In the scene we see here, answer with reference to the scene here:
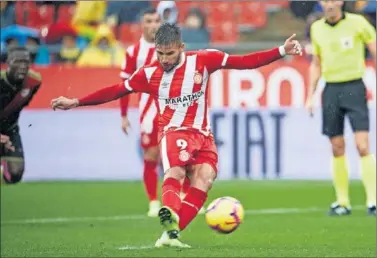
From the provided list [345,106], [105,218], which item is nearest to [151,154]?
[105,218]

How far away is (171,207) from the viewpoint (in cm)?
864

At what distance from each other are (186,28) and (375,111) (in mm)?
3394

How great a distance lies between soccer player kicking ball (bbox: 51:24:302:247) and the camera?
350 inches

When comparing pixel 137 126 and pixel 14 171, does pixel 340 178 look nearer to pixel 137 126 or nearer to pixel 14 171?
pixel 14 171

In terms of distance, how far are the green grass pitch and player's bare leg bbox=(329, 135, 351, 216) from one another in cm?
17

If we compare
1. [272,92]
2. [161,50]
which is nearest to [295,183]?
[272,92]

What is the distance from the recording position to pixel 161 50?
28.9ft

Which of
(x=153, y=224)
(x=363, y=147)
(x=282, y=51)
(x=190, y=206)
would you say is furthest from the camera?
(x=363, y=147)

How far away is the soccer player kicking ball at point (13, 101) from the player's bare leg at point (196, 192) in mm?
2767

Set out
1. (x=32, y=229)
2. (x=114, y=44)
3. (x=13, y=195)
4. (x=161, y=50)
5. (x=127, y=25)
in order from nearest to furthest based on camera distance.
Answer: (x=161, y=50)
(x=32, y=229)
(x=13, y=195)
(x=114, y=44)
(x=127, y=25)

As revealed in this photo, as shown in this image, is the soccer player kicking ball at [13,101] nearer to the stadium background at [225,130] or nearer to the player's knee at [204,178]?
the player's knee at [204,178]

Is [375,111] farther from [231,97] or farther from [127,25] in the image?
[127,25]

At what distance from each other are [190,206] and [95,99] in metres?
1.10

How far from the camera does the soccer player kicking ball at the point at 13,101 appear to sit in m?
11.2
